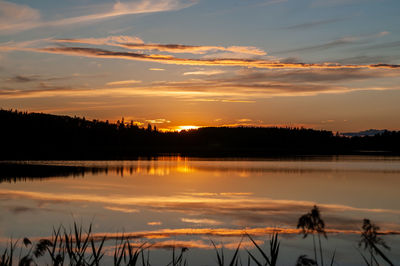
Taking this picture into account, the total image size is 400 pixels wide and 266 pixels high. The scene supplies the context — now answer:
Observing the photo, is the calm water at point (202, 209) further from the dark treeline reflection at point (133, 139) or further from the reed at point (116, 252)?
the dark treeline reflection at point (133, 139)

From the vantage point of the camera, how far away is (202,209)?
22.8m

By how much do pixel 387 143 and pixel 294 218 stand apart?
169 m

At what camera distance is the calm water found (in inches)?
611

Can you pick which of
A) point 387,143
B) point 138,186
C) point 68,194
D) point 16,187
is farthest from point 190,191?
point 387,143

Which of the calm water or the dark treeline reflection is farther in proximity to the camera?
the dark treeline reflection

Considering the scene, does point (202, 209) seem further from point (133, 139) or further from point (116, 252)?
point (133, 139)

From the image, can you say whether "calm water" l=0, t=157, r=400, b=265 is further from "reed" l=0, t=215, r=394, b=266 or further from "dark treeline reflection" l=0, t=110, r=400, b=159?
"dark treeline reflection" l=0, t=110, r=400, b=159

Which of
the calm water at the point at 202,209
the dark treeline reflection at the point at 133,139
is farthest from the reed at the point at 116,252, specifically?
the dark treeline reflection at the point at 133,139

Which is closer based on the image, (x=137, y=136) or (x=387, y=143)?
(x=387, y=143)

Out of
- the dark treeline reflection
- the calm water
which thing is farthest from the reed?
the dark treeline reflection

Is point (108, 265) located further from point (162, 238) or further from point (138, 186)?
point (138, 186)

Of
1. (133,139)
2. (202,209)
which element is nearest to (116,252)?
(202,209)

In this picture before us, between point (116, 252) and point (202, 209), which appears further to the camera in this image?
point (202, 209)

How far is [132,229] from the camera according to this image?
17.4 m
